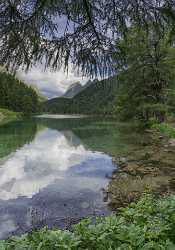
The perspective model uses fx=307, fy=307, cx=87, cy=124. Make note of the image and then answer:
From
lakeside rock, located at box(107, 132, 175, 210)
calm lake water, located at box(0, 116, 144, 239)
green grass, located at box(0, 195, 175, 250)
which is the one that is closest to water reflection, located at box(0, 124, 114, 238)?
calm lake water, located at box(0, 116, 144, 239)

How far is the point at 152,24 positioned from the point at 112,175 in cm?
1108

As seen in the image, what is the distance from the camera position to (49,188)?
1277 centimetres

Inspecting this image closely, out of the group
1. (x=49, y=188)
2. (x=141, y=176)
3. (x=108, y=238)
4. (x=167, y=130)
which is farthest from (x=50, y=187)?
(x=167, y=130)

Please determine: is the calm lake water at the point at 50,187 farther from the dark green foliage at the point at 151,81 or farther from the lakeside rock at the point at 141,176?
the dark green foliage at the point at 151,81

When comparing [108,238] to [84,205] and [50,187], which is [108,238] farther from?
[50,187]

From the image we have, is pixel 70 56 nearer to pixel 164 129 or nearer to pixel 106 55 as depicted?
pixel 106 55

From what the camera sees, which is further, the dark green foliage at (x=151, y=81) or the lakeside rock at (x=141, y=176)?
the dark green foliage at (x=151, y=81)

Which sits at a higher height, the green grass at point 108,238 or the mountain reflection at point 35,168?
the green grass at point 108,238

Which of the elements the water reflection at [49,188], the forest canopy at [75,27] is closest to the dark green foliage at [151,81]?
the water reflection at [49,188]

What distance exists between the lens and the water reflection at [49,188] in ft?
30.9

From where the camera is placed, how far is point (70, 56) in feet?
14.1

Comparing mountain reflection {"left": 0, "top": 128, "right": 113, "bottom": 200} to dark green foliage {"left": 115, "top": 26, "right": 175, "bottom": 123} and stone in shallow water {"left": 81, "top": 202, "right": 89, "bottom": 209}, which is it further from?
dark green foliage {"left": 115, "top": 26, "right": 175, "bottom": 123}

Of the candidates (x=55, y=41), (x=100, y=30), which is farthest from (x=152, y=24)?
(x=55, y=41)

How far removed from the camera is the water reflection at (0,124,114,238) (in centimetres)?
942
